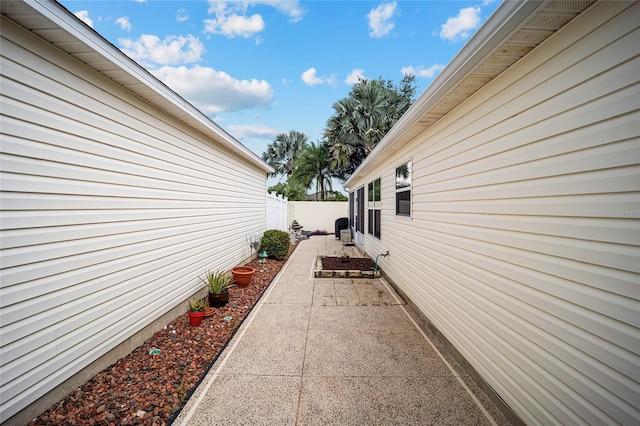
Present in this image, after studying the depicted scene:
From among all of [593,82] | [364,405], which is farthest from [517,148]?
[364,405]

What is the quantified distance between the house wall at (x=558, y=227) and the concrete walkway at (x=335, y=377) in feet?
1.34

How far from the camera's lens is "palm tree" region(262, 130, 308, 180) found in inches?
1054

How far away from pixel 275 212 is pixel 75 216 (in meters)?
9.08

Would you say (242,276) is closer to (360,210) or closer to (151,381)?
(151,381)

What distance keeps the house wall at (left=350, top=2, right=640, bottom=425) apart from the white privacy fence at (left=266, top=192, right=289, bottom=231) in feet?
26.9

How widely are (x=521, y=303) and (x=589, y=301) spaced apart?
0.53m

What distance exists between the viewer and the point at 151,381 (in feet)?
8.09

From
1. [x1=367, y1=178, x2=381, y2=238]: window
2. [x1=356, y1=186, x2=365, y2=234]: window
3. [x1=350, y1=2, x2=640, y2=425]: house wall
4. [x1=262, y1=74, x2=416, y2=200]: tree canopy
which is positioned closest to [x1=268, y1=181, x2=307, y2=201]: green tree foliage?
[x1=262, y1=74, x2=416, y2=200]: tree canopy

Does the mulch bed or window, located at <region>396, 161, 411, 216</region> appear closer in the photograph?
window, located at <region>396, 161, 411, 216</region>

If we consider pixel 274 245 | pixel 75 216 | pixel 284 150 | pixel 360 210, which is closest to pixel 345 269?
pixel 274 245

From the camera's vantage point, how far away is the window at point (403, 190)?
463cm

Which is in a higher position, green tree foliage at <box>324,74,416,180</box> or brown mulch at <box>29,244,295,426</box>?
green tree foliage at <box>324,74,416,180</box>

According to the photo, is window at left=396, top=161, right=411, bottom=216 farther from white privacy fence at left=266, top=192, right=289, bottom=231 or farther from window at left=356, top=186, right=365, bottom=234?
white privacy fence at left=266, top=192, right=289, bottom=231

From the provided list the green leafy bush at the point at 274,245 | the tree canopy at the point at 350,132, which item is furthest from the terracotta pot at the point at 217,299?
the tree canopy at the point at 350,132
